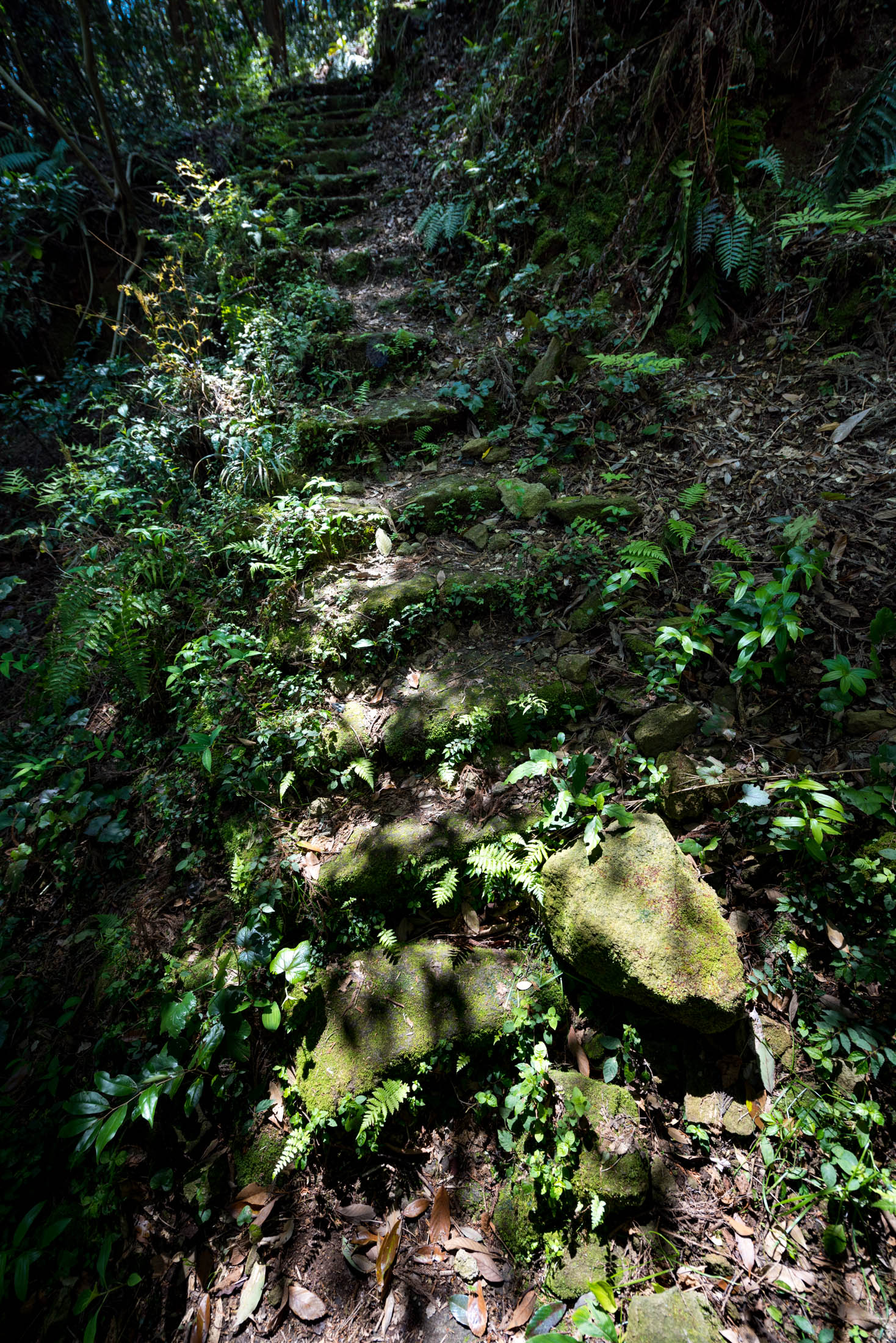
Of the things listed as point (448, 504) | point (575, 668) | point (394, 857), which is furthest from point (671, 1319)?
point (448, 504)

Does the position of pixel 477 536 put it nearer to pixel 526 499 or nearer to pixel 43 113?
pixel 526 499

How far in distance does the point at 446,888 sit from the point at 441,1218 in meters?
1.15

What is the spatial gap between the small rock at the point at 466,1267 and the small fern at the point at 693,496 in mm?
3703

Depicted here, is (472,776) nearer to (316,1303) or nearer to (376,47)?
(316,1303)

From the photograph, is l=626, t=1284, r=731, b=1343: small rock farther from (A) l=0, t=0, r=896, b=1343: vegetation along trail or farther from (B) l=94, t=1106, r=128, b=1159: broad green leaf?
(B) l=94, t=1106, r=128, b=1159: broad green leaf

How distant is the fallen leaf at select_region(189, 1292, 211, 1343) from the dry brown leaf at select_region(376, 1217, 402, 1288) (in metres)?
0.66

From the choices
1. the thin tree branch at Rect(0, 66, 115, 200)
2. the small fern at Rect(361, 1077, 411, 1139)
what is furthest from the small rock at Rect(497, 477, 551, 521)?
the thin tree branch at Rect(0, 66, 115, 200)

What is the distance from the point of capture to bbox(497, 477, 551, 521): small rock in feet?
13.1

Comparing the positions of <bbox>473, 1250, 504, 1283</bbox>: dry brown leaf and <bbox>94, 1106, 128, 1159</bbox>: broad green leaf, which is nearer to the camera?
<bbox>473, 1250, 504, 1283</bbox>: dry brown leaf

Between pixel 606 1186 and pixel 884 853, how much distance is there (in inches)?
60.6

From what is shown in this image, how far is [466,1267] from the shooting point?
2.06m

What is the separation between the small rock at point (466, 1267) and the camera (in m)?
2.04

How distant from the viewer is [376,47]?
9633 mm

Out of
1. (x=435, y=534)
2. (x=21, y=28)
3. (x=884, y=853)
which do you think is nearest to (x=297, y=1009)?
(x=884, y=853)
